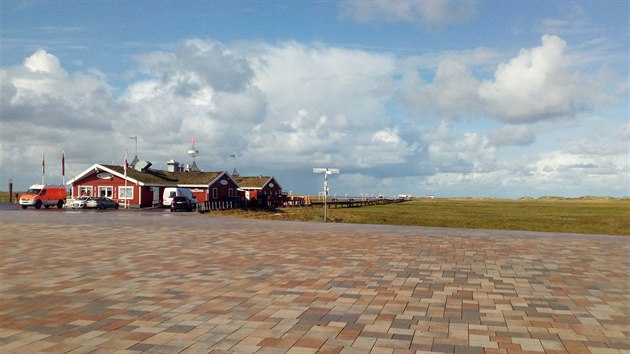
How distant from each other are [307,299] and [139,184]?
49.9 metres

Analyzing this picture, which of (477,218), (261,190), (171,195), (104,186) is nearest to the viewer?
(477,218)

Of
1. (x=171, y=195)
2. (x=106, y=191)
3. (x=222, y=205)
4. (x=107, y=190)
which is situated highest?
(x=107, y=190)

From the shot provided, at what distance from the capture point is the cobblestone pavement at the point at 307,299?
6.58 metres

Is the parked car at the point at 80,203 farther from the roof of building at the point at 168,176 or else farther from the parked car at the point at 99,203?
the roof of building at the point at 168,176

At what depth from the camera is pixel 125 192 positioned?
2179 inches

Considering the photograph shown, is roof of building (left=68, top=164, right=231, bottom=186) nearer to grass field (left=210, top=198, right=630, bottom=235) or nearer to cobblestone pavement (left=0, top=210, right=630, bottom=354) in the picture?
grass field (left=210, top=198, right=630, bottom=235)

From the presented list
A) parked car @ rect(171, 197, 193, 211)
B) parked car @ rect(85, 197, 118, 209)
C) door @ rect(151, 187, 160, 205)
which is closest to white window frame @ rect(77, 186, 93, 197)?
door @ rect(151, 187, 160, 205)

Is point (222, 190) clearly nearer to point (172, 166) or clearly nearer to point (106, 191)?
point (172, 166)

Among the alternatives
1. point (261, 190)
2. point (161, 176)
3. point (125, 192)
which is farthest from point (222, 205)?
point (261, 190)

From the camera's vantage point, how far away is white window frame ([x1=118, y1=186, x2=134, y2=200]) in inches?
2181

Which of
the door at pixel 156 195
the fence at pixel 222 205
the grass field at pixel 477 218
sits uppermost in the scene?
the door at pixel 156 195

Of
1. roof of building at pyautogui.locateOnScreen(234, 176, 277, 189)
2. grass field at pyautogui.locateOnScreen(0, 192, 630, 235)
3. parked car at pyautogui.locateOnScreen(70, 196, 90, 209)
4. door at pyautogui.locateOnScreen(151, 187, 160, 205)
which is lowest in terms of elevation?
grass field at pyautogui.locateOnScreen(0, 192, 630, 235)

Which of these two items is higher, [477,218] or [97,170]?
[97,170]

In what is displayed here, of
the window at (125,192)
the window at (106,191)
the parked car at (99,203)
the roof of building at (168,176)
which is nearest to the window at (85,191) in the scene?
the window at (106,191)
